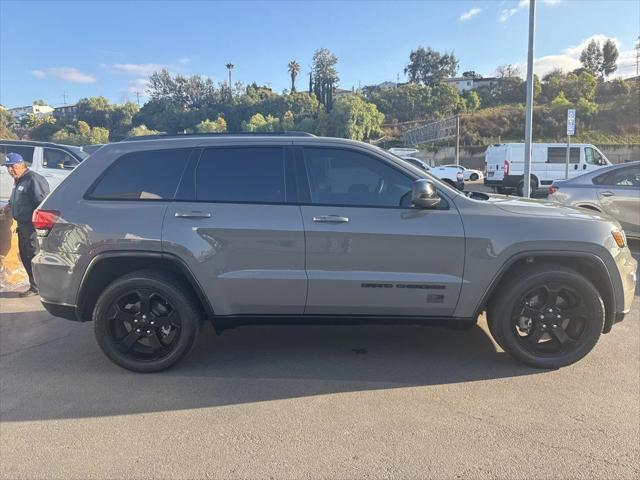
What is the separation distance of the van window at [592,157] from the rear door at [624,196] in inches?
487

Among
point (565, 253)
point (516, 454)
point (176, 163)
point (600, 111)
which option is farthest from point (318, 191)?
point (600, 111)

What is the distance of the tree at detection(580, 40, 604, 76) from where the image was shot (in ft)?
330

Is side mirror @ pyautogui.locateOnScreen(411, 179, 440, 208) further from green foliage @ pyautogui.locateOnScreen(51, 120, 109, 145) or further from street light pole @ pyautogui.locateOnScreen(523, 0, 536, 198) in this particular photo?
green foliage @ pyautogui.locateOnScreen(51, 120, 109, 145)

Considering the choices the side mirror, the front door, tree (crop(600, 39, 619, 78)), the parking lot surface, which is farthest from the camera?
tree (crop(600, 39, 619, 78))

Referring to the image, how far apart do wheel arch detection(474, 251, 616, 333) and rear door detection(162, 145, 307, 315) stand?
1.47 meters

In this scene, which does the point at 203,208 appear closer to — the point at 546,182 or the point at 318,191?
the point at 318,191

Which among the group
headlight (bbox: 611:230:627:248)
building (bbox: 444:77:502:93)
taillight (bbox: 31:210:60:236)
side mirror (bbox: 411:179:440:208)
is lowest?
headlight (bbox: 611:230:627:248)

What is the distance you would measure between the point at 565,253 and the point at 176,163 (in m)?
3.08

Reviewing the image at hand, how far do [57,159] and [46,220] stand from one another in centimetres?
829

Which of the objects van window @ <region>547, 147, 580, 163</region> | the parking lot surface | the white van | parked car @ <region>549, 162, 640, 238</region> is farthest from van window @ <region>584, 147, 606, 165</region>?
the parking lot surface

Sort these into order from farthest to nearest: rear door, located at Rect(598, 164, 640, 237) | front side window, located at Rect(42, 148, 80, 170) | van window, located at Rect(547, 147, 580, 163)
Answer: van window, located at Rect(547, 147, 580, 163) < front side window, located at Rect(42, 148, 80, 170) < rear door, located at Rect(598, 164, 640, 237)

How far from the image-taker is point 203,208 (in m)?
3.61

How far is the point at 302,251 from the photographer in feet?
11.6

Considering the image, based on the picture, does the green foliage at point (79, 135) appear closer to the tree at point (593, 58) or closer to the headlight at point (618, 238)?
the headlight at point (618, 238)
